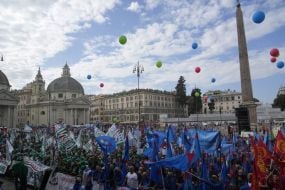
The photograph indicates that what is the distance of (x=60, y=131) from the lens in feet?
45.9

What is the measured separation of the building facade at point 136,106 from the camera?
92.7 m

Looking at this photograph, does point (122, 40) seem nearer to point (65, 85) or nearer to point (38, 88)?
point (65, 85)

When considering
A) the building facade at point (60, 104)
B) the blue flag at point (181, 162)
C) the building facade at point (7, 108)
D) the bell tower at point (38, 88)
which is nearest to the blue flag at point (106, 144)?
the blue flag at point (181, 162)

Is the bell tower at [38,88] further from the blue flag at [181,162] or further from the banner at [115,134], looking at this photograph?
the blue flag at [181,162]

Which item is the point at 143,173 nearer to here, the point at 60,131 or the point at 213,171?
the point at 213,171

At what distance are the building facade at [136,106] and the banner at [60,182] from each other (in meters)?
76.8

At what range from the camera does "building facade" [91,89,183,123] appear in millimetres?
92688

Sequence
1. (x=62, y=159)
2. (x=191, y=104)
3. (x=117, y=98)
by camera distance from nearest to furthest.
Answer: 1. (x=62, y=159)
2. (x=191, y=104)
3. (x=117, y=98)

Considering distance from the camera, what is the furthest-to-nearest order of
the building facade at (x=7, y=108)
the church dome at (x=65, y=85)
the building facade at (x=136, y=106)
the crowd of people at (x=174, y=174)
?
the church dome at (x=65, y=85) → the building facade at (x=136, y=106) → the building facade at (x=7, y=108) → the crowd of people at (x=174, y=174)

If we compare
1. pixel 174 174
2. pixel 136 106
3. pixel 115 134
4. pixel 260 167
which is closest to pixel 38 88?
pixel 136 106

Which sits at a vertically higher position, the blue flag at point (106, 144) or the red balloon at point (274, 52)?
the red balloon at point (274, 52)

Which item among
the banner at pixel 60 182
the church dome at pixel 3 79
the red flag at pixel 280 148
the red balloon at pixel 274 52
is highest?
the church dome at pixel 3 79

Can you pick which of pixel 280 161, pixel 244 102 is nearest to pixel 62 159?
pixel 280 161

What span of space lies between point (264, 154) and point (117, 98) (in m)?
96.1
